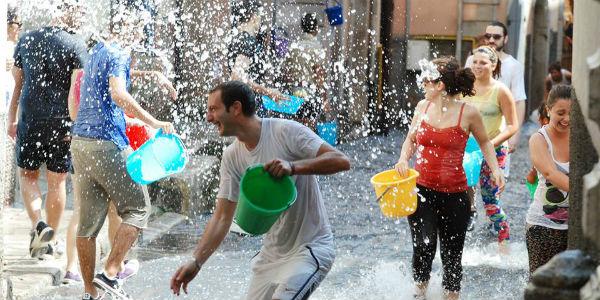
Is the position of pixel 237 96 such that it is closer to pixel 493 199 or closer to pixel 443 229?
pixel 443 229

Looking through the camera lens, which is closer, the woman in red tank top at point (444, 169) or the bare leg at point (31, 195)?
the woman in red tank top at point (444, 169)

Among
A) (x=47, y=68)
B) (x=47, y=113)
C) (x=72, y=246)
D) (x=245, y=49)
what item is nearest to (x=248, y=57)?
(x=245, y=49)

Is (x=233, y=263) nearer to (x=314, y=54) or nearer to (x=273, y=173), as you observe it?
(x=273, y=173)

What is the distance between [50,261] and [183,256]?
112 cm

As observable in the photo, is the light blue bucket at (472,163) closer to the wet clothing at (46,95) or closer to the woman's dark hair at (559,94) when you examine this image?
the woman's dark hair at (559,94)

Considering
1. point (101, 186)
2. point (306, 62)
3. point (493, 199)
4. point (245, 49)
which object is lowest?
point (493, 199)

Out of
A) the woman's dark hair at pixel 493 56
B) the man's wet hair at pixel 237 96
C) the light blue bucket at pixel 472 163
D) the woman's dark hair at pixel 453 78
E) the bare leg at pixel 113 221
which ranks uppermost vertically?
the man's wet hair at pixel 237 96

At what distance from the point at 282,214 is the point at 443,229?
2133mm

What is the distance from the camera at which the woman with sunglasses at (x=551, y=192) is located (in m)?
6.23

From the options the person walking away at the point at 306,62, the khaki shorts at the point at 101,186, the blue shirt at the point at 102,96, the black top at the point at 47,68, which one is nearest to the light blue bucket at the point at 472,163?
the khaki shorts at the point at 101,186

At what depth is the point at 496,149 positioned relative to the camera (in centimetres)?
925

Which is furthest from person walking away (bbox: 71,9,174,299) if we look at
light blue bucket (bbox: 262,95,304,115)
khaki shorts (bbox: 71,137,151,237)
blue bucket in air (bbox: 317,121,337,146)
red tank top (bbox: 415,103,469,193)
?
blue bucket in air (bbox: 317,121,337,146)

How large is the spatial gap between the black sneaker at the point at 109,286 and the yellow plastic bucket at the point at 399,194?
1666mm

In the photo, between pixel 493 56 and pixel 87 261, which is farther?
pixel 493 56
